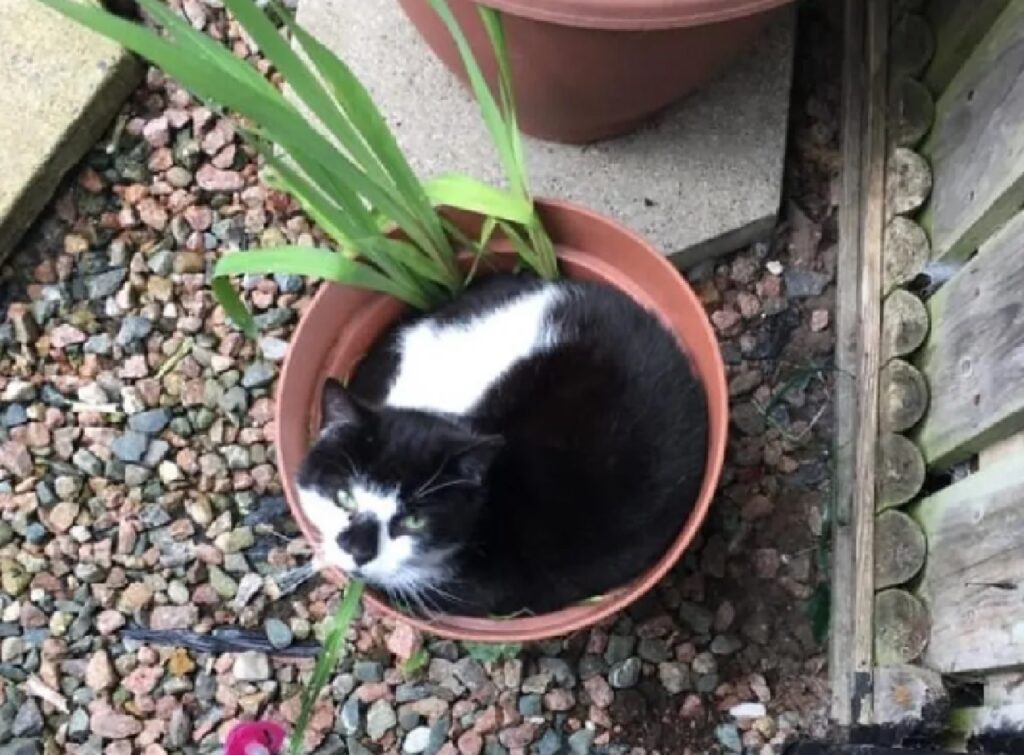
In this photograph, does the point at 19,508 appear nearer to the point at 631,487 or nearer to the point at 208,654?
the point at 208,654

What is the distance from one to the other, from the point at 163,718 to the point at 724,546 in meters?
0.64

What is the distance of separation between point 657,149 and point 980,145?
14.0 inches

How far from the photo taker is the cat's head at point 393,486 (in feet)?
3.91

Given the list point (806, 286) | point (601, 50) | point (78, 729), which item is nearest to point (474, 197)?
point (601, 50)

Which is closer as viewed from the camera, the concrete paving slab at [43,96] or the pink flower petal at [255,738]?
the pink flower petal at [255,738]

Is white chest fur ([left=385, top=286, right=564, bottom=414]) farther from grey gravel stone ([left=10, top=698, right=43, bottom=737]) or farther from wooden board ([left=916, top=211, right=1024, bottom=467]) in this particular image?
grey gravel stone ([left=10, top=698, right=43, bottom=737])

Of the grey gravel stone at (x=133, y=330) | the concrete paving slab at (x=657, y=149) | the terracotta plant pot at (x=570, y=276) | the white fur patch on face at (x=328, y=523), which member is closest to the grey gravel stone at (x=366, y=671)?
the terracotta plant pot at (x=570, y=276)

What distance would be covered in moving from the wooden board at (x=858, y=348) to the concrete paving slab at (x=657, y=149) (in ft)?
0.28

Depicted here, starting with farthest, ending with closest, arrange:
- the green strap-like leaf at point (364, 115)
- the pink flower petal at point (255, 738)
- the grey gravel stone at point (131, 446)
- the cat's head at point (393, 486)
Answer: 1. the grey gravel stone at point (131, 446)
2. the pink flower petal at point (255, 738)
3. the cat's head at point (393, 486)
4. the green strap-like leaf at point (364, 115)

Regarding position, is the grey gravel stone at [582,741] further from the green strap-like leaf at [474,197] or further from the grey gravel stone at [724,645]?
the green strap-like leaf at [474,197]

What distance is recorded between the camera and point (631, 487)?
1259 mm

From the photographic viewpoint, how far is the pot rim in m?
1.11

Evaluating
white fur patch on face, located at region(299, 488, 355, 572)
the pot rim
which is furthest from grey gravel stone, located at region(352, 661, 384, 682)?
the pot rim

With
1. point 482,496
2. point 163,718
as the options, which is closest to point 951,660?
point 482,496
